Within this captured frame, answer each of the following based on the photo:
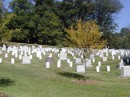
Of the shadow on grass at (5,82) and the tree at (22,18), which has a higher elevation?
the tree at (22,18)

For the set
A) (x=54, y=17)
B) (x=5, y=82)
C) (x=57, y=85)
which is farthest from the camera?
(x=54, y=17)

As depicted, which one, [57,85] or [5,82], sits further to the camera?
[5,82]

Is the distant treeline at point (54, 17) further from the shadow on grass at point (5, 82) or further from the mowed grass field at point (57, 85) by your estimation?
the shadow on grass at point (5, 82)

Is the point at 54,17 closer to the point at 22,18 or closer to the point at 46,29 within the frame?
the point at 46,29

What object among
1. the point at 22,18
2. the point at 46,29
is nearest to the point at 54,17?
the point at 46,29

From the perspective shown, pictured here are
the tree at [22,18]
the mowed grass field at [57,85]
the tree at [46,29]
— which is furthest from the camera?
the tree at [22,18]

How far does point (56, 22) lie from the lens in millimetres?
73875

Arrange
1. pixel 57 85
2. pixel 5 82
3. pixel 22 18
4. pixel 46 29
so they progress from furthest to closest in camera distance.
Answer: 1. pixel 22 18
2. pixel 46 29
3. pixel 5 82
4. pixel 57 85

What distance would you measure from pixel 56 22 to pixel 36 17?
4.79 meters

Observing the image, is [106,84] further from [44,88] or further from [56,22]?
[56,22]

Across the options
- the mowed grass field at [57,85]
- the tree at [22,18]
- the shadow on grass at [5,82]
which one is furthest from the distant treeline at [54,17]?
the shadow on grass at [5,82]

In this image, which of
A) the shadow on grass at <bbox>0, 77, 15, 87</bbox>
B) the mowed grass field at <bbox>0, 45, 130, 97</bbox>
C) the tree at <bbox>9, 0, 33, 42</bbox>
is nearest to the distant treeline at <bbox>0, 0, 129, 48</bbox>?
the tree at <bbox>9, 0, 33, 42</bbox>

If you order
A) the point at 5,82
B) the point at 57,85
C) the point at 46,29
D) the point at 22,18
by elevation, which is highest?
the point at 22,18

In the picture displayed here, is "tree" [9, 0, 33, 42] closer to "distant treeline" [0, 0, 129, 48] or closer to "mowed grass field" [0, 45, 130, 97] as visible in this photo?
"distant treeline" [0, 0, 129, 48]
